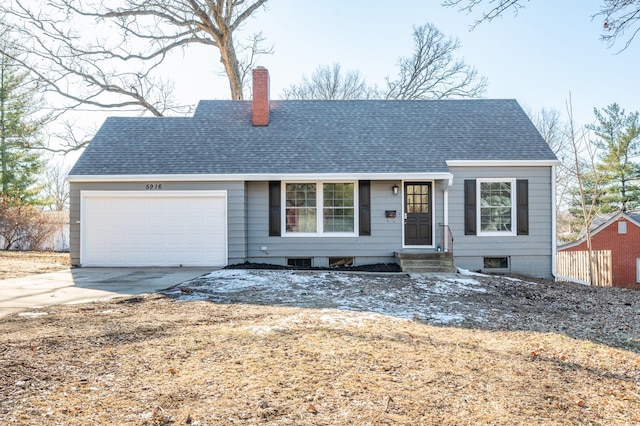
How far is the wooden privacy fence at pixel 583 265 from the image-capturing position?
1577 centimetres

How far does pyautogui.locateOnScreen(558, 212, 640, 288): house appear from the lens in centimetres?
2030

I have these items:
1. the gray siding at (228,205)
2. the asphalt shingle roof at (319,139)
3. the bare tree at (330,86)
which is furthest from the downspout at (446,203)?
the bare tree at (330,86)

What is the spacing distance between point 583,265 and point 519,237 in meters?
6.73

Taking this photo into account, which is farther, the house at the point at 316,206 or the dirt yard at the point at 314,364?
the house at the point at 316,206

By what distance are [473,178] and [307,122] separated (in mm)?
5260

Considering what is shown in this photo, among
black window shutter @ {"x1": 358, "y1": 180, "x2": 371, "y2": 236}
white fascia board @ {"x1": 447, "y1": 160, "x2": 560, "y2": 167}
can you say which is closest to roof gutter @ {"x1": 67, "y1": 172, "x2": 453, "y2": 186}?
black window shutter @ {"x1": 358, "y1": 180, "x2": 371, "y2": 236}

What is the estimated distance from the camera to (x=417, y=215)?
11242mm

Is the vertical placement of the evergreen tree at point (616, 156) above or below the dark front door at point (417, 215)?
above

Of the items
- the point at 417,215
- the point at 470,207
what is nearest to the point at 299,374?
the point at 417,215

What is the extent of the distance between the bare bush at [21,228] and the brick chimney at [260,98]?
35.8ft

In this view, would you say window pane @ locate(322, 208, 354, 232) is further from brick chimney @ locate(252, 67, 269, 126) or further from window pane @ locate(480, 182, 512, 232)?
brick chimney @ locate(252, 67, 269, 126)

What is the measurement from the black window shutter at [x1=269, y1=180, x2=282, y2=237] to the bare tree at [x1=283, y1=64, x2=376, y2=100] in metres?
17.6

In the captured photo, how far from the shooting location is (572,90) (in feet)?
44.4

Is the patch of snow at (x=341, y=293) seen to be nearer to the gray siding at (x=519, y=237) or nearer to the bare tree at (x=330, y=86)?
the gray siding at (x=519, y=237)
